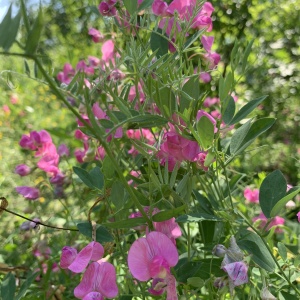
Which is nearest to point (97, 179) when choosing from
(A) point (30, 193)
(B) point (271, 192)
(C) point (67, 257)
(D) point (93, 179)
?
(D) point (93, 179)

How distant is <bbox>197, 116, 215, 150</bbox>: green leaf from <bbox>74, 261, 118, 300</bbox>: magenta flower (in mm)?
177

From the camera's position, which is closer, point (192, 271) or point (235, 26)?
point (192, 271)

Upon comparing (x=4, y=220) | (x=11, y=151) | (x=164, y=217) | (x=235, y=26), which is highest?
(x=164, y=217)

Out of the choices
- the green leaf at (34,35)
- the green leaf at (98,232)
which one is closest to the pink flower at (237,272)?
the green leaf at (98,232)

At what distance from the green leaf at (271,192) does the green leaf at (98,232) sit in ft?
0.66

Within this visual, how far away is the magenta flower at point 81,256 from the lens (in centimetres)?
59

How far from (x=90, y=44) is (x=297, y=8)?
1.39 metres

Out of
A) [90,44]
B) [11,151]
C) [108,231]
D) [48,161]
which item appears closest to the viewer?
[108,231]

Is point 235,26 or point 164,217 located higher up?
point 164,217

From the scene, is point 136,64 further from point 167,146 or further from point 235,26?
point 235,26

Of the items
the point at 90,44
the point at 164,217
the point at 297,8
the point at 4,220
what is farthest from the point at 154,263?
the point at 90,44

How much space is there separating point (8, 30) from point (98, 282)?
317mm

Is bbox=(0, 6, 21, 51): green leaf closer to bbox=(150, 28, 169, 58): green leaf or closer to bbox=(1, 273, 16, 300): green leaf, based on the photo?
bbox=(150, 28, 169, 58): green leaf

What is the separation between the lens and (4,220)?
1.76 metres
